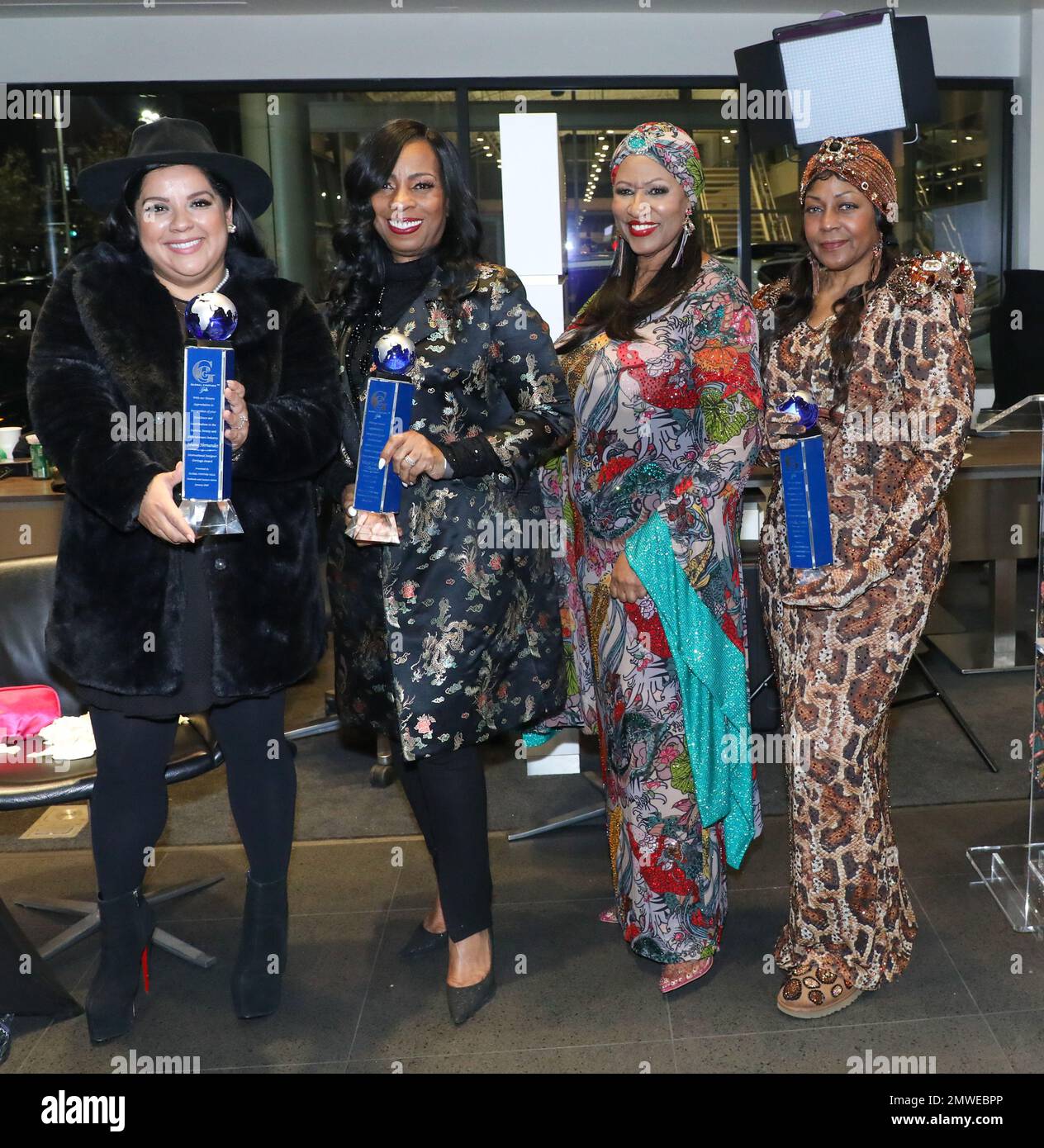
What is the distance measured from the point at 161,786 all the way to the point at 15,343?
205 inches

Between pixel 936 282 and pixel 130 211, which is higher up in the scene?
pixel 130 211

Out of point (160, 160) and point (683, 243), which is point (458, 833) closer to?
point (683, 243)

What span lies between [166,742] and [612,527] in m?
0.86

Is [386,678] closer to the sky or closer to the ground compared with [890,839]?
closer to the sky

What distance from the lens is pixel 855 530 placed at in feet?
6.32

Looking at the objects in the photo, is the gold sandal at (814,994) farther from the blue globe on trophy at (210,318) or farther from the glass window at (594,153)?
the glass window at (594,153)

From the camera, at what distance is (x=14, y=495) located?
3.68 m

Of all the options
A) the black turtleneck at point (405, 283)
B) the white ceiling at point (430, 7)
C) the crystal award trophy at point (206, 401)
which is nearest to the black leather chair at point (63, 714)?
the crystal award trophy at point (206, 401)

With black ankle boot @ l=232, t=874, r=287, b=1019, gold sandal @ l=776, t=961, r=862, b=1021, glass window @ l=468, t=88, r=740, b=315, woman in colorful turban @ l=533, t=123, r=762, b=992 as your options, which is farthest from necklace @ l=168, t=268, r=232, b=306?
glass window @ l=468, t=88, r=740, b=315

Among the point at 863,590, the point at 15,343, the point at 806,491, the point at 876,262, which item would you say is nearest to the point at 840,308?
the point at 876,262

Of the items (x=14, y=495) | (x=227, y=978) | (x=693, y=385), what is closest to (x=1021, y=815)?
(x=693, y=385)

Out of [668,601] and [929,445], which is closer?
[929,445]

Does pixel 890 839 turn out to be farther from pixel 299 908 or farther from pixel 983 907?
pixel 299 908
